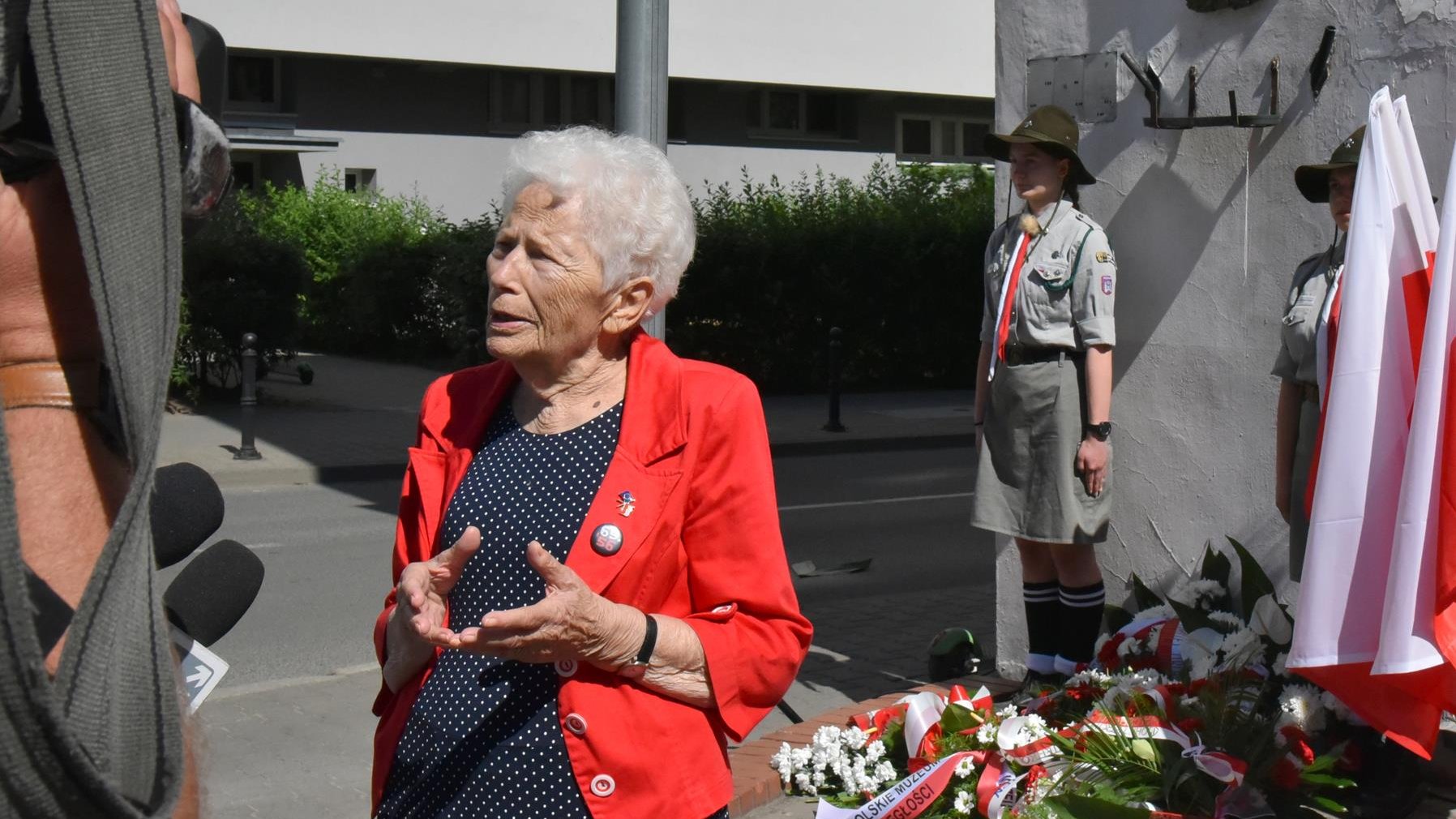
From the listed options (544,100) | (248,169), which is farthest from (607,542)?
(544,100)

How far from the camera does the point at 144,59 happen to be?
4.27 ft

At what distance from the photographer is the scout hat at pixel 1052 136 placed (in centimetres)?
538

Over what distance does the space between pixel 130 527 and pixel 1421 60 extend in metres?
4.55

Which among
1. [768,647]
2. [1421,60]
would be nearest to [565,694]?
A: [768,647]

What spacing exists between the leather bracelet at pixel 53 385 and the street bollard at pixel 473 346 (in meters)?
16.0

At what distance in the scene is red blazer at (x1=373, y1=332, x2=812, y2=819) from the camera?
2.45m

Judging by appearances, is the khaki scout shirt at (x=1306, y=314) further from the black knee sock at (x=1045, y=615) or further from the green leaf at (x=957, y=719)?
the green leaf at (x=957, y=719)

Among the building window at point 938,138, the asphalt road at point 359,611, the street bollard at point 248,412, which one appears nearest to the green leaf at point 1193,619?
the asphalt road at point 359,611

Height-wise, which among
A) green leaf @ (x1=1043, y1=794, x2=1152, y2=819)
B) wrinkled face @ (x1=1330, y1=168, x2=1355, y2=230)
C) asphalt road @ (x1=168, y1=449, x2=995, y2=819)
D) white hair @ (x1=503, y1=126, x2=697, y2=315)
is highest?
wrinkled face @ (x1=1330, y1=168, x2=1355, y2=230)

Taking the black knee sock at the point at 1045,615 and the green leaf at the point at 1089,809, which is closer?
the green leaf at the point at 1089,809

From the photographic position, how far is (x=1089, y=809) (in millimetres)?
3955

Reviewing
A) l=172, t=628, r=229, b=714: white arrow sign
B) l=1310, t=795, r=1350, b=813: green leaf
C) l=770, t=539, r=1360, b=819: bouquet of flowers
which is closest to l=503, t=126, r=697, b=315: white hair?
l=172, t=628, r=229, b=714: white arrow sign

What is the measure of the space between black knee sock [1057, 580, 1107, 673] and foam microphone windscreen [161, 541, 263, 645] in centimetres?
385

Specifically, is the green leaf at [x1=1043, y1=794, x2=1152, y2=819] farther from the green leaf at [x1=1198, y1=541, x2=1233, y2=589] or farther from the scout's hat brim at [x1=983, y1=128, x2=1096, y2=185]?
the scout's hat brim at [x1=983, y1=128, x2=1096, y2=185]
